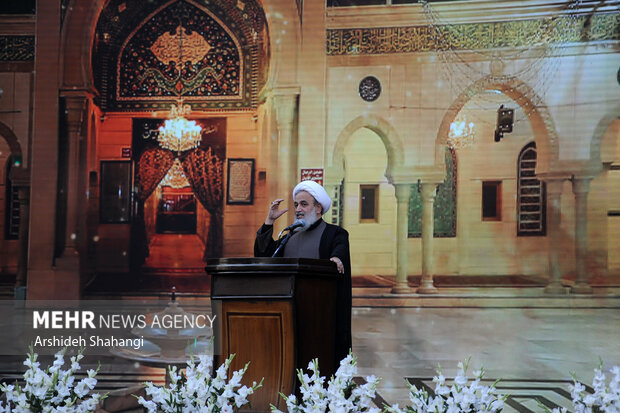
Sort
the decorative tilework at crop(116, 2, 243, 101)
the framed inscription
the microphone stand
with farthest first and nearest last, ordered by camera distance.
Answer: the decorative tilework at crop(116, 2, 243, 101)
the framed inscription
the microphone stand

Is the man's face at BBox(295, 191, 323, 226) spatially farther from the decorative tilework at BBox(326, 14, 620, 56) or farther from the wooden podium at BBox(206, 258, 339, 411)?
the decorative tilework at BBox(326, 14, 620, 56)

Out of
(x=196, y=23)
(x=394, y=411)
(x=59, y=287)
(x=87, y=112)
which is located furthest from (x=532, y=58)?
(x=394, y=411)

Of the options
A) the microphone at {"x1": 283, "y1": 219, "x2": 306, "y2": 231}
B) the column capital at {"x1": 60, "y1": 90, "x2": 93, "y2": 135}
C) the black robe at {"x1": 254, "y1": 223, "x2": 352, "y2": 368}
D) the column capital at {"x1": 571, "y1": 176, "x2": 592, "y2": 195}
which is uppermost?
the column capital at {"x1": 60, "y1": 90, "x2": 93, "y2": 135}

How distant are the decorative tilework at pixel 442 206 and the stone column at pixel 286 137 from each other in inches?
51.0

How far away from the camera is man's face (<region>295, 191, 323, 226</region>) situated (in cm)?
279

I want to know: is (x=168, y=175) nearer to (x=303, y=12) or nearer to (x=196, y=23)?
(x=196, y=23)

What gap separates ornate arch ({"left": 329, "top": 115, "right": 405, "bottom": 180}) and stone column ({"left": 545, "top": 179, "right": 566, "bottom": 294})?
1564mm

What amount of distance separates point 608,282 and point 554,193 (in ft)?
3.38

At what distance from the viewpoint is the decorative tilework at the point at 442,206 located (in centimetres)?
743

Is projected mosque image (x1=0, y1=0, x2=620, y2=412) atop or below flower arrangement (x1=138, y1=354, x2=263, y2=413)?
atop

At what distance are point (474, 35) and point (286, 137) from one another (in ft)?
7.27

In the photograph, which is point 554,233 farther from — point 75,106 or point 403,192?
point 75,106

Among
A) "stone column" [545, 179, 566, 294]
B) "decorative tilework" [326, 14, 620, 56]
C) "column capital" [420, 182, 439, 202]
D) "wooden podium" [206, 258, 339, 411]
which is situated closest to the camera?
"wooden podium" [206, 258, 339, 411]

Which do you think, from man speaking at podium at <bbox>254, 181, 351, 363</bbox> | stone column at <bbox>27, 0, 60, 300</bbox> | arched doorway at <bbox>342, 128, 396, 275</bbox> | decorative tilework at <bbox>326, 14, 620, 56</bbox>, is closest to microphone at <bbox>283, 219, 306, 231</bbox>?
man speaking at podium at <bbox>254, 181, 351, 363</bbox>
